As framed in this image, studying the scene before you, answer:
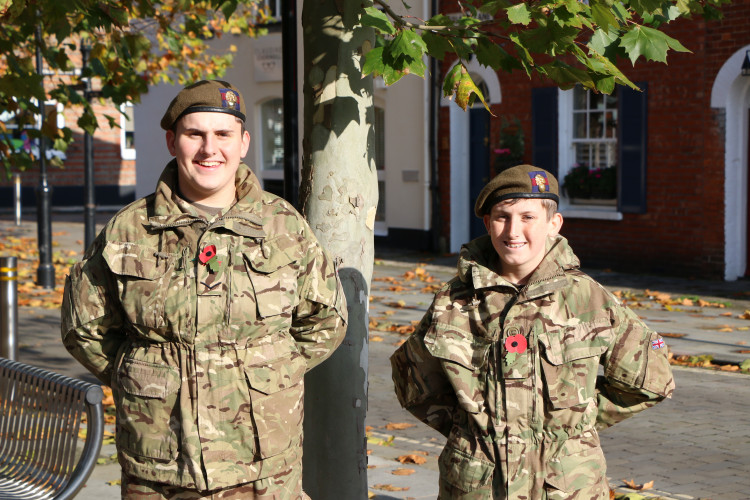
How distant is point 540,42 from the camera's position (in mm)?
3984

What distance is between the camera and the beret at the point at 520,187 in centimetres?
349

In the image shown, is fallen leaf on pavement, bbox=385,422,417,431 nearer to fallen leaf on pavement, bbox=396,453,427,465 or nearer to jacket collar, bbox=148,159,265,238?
fallen leaf on pavement, bbox=396,453,427,465

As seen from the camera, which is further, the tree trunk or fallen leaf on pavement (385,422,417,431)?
fallen leaf on pavement (385,422,417,431)

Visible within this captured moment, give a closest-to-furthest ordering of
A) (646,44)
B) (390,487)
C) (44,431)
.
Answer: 1. (646,44)
2. (44,431)
3. (390,487)

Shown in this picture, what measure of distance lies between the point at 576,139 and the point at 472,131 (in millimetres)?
2516

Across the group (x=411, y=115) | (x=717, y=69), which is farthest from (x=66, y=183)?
(x=717, y=69)

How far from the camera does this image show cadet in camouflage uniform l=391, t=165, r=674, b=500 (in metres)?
3.36

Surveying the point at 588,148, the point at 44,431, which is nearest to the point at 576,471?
the point at 44,431

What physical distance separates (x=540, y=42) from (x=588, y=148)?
13323 millimetres

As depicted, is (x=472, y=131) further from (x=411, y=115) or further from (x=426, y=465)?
(x=426, y=465)

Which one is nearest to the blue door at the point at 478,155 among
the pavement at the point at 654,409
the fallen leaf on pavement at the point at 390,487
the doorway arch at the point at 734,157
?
the pavement at the point at 654,409

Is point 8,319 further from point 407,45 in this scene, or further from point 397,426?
point 407,45

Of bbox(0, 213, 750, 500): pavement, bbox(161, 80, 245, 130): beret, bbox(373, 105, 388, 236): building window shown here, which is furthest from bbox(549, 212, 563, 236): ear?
bbox(373, 105, 388, 236): building window

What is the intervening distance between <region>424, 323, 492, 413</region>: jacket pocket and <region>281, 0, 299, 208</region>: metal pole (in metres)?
2.94
